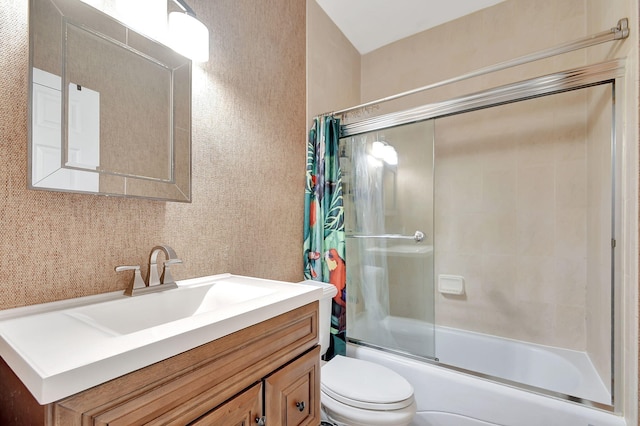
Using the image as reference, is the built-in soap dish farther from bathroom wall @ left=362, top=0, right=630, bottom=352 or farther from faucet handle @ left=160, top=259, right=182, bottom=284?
Result: faucet handle @ left=160, top=259, right=182, bottom=284

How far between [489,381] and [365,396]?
0.65 meters

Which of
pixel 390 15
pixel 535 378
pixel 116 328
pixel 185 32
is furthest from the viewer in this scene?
pixel 390 15

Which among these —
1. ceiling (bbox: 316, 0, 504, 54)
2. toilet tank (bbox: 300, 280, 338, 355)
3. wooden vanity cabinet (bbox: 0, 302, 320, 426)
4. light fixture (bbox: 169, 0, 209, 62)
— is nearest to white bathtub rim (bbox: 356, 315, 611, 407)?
toilet tank (bbox: 300, 280, 338, 355)

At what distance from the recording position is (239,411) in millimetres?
689

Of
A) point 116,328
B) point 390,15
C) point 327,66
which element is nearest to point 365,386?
point 116,328

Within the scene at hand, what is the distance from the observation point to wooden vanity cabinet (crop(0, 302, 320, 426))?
1.49 ft

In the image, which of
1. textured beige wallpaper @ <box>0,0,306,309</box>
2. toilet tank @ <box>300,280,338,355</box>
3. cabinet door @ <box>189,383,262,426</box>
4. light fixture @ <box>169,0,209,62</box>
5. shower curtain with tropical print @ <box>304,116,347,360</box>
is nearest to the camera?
cabinet door @ <box>189,383,262,426</box>

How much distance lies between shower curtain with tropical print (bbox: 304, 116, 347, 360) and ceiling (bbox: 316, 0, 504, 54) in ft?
2.86

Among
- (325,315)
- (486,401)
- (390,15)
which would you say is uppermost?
(390,15)

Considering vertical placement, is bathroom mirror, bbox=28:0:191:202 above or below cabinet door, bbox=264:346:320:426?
above

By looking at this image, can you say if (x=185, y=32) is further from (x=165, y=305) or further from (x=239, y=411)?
(x=239, y=411)

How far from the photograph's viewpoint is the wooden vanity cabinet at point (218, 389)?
453mm

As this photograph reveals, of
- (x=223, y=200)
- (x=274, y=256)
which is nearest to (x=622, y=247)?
(x=274, y=256)

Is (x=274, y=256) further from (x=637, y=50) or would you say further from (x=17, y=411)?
(x=637, y=50)
